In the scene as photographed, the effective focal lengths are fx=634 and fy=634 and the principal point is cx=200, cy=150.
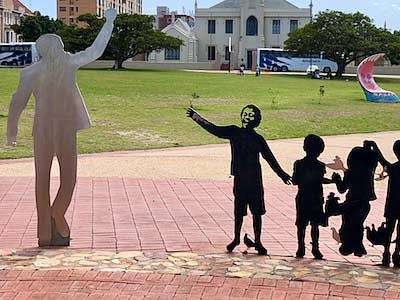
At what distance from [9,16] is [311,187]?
90.7m

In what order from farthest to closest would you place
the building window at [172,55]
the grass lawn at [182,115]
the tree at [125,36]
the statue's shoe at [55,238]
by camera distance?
the building window at [172,55] → the tree at [125,36] → the grass lawn at [182,115] → the statue's shoe at [55,238]

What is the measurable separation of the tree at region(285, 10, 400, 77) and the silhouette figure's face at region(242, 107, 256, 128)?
50.5 metres

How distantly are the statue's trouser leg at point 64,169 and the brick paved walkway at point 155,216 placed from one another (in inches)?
13.1

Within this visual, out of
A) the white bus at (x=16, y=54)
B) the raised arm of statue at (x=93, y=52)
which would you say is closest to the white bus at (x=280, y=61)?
the white bus at (x=16, y=54)

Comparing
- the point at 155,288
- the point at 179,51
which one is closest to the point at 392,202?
the point at 155,288

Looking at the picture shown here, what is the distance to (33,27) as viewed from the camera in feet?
259

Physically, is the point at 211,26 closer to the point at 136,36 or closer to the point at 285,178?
the point at 136,36

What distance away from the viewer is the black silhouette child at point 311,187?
577cm

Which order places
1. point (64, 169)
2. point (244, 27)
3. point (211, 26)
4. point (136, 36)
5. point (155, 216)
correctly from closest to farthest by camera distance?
point (64, 169) → point (155, 216) → point (136, 36) → point (244, 27) → point (211, 26)

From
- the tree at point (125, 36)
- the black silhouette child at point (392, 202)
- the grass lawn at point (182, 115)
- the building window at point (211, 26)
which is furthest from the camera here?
the building window at point (211, 26)

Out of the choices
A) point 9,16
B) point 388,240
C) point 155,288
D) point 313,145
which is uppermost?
point 9,16

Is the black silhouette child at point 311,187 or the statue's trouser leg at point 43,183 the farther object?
the statue's trouser leg at point 43,183

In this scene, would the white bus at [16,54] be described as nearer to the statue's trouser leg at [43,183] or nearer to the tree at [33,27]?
the tree at [33,27]

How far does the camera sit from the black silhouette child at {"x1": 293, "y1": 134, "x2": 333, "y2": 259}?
5.77 m
